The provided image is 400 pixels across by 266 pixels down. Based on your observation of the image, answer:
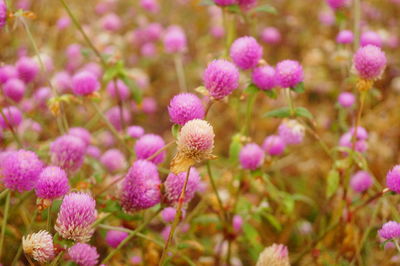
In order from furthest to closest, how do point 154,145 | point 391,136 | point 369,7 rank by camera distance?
1. point 369,7
2. point 391,136
3. point 154,145

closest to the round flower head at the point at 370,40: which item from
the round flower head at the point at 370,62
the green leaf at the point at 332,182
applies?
the round flower head at the point at 370,62

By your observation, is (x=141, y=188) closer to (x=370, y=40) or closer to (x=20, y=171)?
(x=20, y=171)

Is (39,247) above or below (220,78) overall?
below

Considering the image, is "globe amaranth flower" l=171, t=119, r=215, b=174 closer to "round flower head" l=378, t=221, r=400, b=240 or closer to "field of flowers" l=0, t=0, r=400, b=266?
"field of flowers" l=0, t=0, r=400, b=266

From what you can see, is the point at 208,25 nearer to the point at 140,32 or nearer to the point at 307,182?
the point at 140,32

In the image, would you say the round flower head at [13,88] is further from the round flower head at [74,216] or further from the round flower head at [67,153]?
the round flower head at [74,216]

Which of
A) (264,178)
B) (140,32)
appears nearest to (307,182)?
(264,178)

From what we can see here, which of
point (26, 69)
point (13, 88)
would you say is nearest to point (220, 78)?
point (13, 88)
